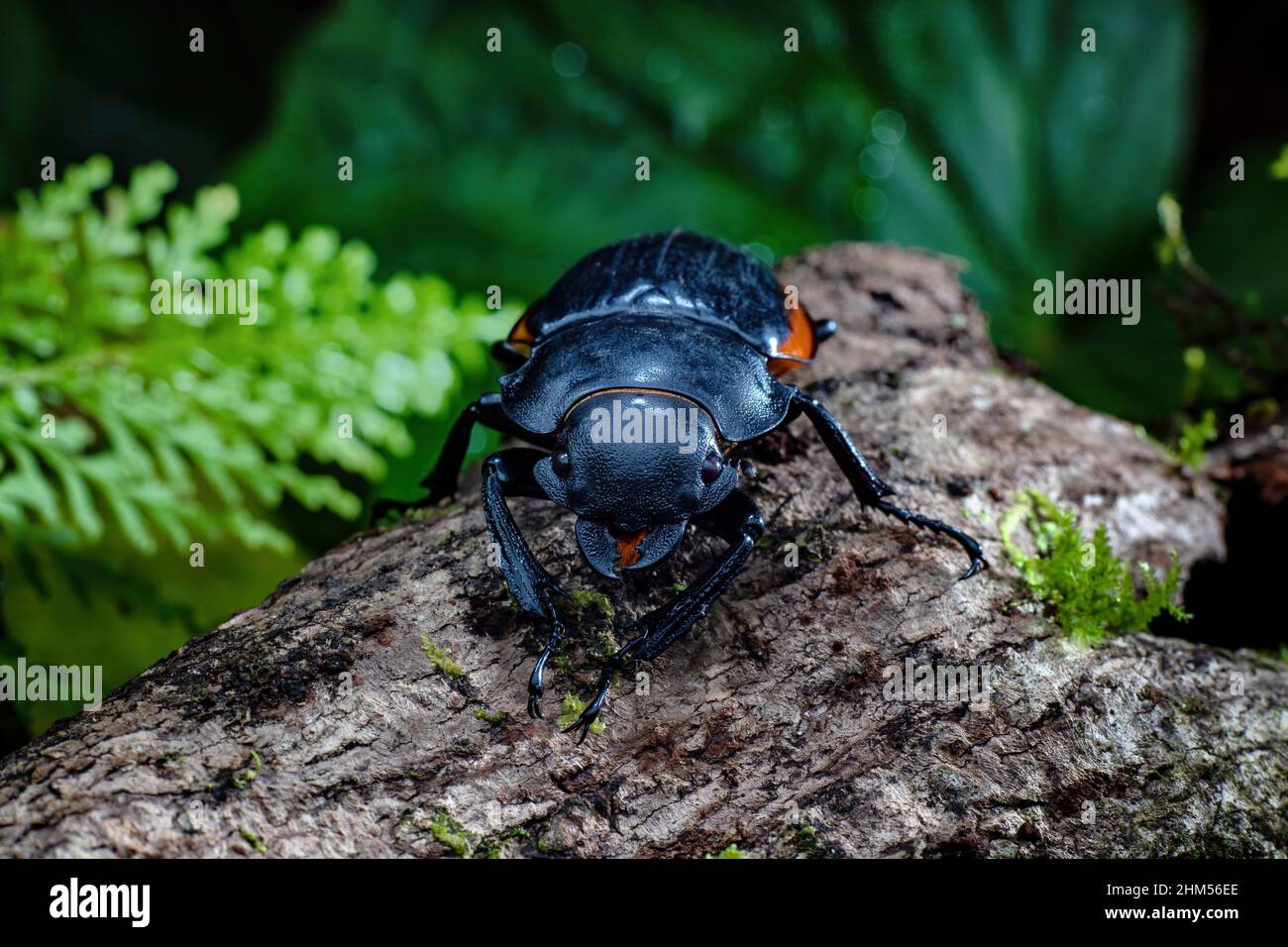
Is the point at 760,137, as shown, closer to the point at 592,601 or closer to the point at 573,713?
the point at 592,601

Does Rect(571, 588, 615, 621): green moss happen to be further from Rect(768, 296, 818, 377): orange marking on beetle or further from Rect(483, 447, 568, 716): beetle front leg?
Rect(768, 296, 818, 377): orange marking on beetle

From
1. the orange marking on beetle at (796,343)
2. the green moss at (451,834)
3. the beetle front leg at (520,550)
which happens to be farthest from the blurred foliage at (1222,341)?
the green moss at (451,834)

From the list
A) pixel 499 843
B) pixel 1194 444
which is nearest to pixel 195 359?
pixel 499 843

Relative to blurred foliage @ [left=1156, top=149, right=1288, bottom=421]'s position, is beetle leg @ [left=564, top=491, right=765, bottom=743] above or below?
below

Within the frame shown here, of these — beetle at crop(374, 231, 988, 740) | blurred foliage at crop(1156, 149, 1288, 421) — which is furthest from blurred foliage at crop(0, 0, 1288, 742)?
beetle at crop(374, 231, 988, 740)

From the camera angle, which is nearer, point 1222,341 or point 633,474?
point 633,474

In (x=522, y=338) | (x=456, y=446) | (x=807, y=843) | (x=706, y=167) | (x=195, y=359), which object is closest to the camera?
(x=807, y=843)
